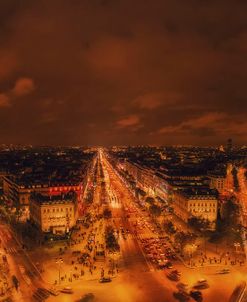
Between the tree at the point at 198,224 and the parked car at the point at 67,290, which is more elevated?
the tree at the point at 198,224

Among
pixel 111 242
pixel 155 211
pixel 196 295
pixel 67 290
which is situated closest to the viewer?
pixel 196 295

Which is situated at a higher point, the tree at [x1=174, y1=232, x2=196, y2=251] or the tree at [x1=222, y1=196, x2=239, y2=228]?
the tree at [x1=222, y1=196, x2=239, y2=228]

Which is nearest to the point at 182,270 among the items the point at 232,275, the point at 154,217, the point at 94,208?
the point at 232,275

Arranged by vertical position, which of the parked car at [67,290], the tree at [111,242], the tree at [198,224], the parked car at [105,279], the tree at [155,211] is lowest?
the parked car at [67,290]

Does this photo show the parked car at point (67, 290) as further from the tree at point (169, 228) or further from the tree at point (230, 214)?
the tree at point (230, 214)

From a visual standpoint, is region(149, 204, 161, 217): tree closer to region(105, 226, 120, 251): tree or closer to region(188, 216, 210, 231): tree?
region(188, 216, 210, 231): tree

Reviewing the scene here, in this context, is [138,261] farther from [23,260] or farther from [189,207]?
[189,207]

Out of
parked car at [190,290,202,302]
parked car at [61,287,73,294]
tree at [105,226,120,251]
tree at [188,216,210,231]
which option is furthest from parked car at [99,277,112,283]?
tree at [188,216,210,231]

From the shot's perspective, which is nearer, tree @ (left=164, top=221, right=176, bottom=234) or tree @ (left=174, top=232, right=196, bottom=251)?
tree @ (left=174, top=232, right=196, bottom=251)

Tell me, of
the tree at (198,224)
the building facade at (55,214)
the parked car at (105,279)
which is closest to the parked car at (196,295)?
the parked car at (105,279)

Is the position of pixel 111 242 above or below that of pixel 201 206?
below

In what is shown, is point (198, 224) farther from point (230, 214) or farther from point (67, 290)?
point (67, 290)

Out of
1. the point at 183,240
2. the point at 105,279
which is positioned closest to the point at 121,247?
the point at 183,240
